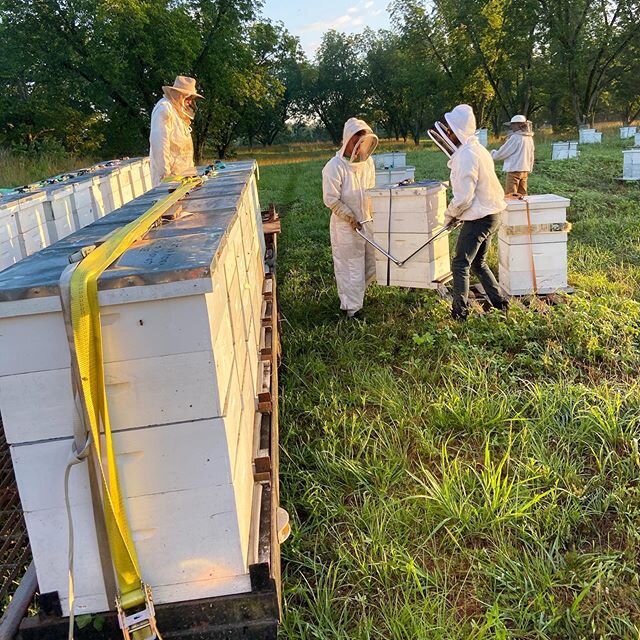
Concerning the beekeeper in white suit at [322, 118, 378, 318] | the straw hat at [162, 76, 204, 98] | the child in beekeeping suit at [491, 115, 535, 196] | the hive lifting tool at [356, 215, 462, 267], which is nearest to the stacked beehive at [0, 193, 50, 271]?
the straw hat at [162, 76, 204, 98]

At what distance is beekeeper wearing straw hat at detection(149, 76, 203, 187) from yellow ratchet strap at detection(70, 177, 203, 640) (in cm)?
365

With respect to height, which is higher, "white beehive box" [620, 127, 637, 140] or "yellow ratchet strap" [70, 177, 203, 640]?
"white beehive box" [620, 127, 637, 140]

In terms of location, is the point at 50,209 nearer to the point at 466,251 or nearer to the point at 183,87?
the point at 183,87

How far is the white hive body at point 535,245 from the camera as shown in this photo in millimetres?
5172

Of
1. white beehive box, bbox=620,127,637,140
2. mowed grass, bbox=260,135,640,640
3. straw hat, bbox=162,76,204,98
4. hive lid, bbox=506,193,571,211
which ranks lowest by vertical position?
mowed grass, bbox=260,135,640,640

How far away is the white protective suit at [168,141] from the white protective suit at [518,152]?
16.3 feet

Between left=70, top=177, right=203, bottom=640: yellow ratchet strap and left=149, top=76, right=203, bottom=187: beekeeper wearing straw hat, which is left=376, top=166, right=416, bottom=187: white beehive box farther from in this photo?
left=70, top=177, right=203, bottom=640: yellow ratchet strap

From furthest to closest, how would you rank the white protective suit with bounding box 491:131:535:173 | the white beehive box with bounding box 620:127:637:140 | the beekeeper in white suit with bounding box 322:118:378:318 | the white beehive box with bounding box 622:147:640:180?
the white beehive box with bounding box 620:127:637:140
the white beehive box with bounding box 622:147:640:180
the white protective suit with bounding box 491:131:535:173
the beekeeper in white suit with bounding box 322:118:378:318

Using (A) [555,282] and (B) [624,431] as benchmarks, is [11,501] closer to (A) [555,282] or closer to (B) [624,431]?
(B) [624,431]

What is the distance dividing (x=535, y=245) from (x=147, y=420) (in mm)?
4303

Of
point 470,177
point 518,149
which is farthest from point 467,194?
point 518,149

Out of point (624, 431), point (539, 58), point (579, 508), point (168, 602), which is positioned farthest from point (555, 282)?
point (539, 58)

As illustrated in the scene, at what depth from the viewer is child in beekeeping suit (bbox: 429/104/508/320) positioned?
187 inches

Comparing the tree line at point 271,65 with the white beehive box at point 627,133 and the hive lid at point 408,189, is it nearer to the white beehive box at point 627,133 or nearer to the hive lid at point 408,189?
the white beehive box at point 627,133
